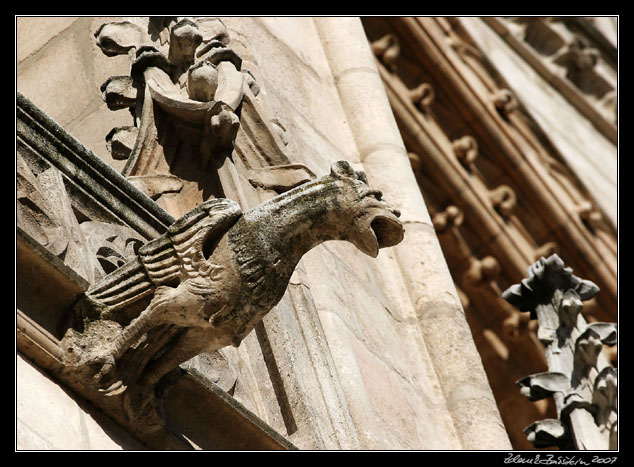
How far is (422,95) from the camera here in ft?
29.0

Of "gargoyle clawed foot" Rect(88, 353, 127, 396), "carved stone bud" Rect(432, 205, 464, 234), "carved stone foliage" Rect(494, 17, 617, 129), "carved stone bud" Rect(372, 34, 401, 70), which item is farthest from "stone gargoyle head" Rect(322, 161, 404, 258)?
"carved stone foliage" Rect(494, 17, 617, 129)

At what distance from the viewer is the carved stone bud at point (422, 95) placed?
29.0ft

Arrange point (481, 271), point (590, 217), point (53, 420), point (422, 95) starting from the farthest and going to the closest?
1. point (590, 217)
2. point (422, 95)
3. point (481, 271)
4. point (53, 420)

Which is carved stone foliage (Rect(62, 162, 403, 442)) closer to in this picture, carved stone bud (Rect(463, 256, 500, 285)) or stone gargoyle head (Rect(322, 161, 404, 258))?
stone gargoyle head (Rect(322, 161, 404, 258))

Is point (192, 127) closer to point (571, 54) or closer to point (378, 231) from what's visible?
point (378, 231)

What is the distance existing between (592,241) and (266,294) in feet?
20.8

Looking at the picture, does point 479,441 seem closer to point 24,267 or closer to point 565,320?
point 565,320

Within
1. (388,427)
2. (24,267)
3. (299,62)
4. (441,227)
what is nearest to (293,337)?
(388,427)

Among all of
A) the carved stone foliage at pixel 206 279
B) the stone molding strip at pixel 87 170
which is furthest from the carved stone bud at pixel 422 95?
the carved stone foliage at pixel 206 279

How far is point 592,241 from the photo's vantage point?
902 cm

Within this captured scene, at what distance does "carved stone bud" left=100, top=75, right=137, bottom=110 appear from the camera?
4.29m

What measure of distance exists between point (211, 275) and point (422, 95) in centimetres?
611

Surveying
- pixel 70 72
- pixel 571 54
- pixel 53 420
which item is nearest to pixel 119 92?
pixel 70 72

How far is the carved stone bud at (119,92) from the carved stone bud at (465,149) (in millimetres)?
4677
